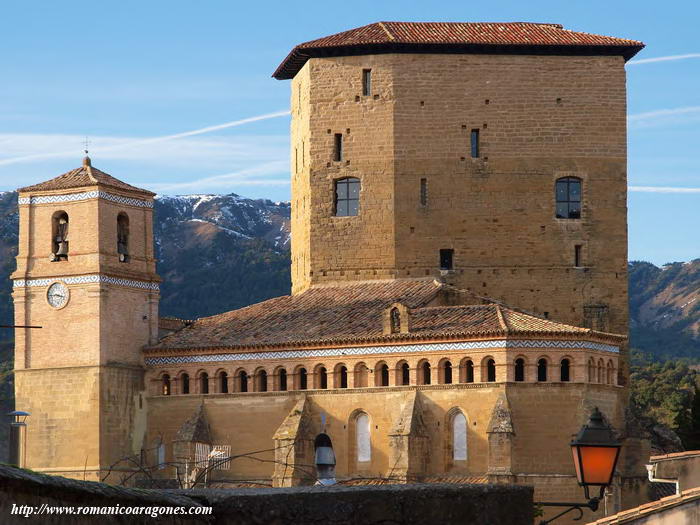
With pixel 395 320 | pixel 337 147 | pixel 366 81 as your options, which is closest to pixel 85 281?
pixel 337 147

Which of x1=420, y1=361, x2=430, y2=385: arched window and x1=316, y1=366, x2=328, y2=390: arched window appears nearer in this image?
x1=420, y1=361, x2=430, y2=385: arched window

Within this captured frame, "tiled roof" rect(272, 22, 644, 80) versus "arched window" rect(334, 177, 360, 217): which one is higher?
"tiled roof" rect(272, 22, 644, 80)

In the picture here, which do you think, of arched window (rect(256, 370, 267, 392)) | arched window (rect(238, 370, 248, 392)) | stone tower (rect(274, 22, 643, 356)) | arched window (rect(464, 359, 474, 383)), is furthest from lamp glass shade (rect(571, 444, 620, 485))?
stone tower (rect(274, 22, 643, 356))

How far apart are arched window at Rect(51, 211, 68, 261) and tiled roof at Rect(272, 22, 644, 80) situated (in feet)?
33.2

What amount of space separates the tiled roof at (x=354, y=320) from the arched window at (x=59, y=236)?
437 cm

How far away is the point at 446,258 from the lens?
197 ft

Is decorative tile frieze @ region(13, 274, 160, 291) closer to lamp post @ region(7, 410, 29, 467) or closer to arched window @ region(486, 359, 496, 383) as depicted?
lamp post @ region(7, 410, 29, 467)

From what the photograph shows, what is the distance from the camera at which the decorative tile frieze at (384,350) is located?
52.1 m

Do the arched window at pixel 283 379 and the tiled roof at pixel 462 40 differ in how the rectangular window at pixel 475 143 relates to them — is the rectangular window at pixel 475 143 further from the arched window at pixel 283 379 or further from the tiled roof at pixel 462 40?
the arched window at pixel 283 379

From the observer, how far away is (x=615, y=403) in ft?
178

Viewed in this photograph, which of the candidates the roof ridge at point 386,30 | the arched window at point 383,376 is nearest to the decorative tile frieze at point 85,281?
the arched window at point 383,376

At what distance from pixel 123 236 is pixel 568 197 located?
15144mm

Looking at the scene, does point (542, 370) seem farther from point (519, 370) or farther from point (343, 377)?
Answer: point (343, 377)

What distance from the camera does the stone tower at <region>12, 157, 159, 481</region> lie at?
184ft
